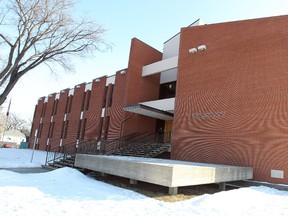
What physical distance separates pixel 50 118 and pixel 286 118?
92.7 feet

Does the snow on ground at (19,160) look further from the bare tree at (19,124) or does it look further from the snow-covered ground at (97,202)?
the bare tree at (19,124)

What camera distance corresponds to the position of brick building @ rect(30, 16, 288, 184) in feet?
42.1

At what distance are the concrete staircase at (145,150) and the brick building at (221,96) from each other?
952 mm

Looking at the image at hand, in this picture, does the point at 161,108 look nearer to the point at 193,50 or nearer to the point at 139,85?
the point at 139,85

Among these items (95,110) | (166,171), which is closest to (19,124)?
(95,110)

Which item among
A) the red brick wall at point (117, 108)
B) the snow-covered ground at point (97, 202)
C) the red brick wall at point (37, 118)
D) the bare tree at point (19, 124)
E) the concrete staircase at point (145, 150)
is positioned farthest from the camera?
the bare tree at point (19, 124)

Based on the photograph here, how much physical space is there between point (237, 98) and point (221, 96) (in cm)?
100

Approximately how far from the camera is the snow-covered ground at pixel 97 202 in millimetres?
6020

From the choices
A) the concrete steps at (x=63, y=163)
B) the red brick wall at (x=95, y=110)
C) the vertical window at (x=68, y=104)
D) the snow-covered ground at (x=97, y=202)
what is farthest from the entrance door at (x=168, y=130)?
the vertical window at (x=68, y=104)

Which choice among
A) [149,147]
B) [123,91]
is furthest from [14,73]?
[149,147]

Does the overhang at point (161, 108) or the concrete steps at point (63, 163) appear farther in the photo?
the overhang at point (161, 108)

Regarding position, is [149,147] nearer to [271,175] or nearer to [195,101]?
[195,101]

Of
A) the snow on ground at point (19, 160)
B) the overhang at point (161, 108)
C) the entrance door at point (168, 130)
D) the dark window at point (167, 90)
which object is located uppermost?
the dark window at point (167, 90)

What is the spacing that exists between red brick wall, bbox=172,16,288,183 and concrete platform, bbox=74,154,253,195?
1780mm
